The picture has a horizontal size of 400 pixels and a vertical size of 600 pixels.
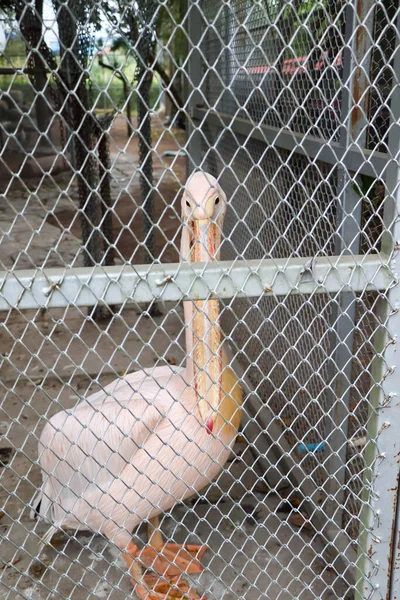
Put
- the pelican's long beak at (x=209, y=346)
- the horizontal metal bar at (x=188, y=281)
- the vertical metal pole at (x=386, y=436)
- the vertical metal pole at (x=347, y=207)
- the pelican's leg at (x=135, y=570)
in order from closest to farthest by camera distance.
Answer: the horizontal metal bar at (x=188, y=281), the vertical metal pole at (x=386, y=436), the vertical metal pole at (x=347, y=207), the pelican's long beak at (x=209, y=346), the pelican's leg at (x=135, y=570)

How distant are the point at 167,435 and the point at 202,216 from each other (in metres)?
0.69

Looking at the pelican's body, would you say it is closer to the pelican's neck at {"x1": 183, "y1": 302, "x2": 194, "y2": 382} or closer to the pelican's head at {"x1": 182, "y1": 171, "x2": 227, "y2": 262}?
the pelican's neck at {"x1": 183, "y1": 302, "x2": 194, "y2": 382}

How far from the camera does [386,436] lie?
62.8 inches

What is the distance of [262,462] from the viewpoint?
2.89 metres

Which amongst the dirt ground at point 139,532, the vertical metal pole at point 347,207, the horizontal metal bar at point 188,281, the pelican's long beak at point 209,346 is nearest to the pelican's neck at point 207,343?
the pelican's long beak at point 209,346

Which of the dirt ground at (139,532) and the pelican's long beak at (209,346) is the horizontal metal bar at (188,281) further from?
the pelican's long beak at (209,346)

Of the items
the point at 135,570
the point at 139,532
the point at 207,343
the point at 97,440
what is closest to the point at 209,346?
the point at 207,343

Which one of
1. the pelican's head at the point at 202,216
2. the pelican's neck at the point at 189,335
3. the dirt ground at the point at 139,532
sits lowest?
the dirt ground at the point at 139,532

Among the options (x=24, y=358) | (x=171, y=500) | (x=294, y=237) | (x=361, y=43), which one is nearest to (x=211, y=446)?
(x=171, y=500)

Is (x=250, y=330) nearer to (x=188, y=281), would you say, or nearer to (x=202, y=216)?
(x=202, y=216)

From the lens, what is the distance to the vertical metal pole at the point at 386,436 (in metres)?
1.46

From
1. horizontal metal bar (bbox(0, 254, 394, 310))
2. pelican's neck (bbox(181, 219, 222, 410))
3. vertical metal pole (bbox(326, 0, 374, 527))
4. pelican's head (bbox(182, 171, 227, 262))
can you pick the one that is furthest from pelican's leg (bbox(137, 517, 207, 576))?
horizontal metal bar (bbox(0, 254, 394, 310))

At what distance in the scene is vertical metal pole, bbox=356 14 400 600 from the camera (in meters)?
1.46

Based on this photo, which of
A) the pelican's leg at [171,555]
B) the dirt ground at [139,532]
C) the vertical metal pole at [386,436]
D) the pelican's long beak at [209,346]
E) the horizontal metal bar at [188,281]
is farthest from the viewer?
the pelican's leg at [171,555]
